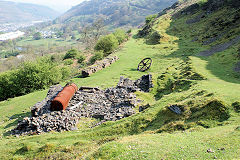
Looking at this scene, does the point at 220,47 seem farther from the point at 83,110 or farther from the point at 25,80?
the point at 25,80

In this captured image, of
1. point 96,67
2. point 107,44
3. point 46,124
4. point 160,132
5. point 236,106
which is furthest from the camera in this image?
point 107,44

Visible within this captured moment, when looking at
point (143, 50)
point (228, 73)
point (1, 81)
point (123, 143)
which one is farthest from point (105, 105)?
point (143, 50)

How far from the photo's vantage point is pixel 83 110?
19812mm

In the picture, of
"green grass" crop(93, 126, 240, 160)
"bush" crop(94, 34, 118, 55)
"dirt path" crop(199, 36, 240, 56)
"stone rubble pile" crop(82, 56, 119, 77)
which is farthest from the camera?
"bush" crop(94, 34, 118, 55)

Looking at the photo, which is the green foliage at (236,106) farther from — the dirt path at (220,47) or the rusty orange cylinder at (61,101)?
the dirt path at (220,47)

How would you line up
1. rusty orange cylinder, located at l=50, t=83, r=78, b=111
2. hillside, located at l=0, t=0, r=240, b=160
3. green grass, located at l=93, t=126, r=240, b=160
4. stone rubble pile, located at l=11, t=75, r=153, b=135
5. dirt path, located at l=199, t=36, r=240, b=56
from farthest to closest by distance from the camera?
dirt path, located at l=199, t=36, r=240, b=56
rusty orange cylinder, located at l=50, t=83, r=78, b=111
stone rubble pile, located at l=11, t=75, r=153, b=135
hillside, located at l=0, t=0, r=240, b=160
green grass, located at l=93, t=126, r=240, b=160

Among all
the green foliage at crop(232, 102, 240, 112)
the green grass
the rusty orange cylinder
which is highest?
the green foliage at crop(232, 102, 240, 112)

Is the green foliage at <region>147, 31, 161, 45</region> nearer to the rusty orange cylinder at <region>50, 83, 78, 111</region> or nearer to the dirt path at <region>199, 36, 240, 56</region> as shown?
the dirt path at <region>199, 36, 240, 56</region>

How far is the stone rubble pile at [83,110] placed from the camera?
677 inches

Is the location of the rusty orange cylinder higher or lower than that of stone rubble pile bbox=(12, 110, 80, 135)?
higher

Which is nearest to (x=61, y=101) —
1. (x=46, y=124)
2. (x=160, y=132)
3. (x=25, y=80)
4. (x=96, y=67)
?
(x=46, y=124)

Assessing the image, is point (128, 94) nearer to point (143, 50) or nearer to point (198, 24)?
point (143, 50)

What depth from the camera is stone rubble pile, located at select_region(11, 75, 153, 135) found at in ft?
56.4

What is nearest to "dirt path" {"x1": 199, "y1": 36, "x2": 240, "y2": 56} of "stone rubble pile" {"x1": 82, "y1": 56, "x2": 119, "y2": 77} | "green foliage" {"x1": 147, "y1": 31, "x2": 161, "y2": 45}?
"stone rubble pile" {"x1": 82, "y1": 56, "x2": 119, "y2": 77}
